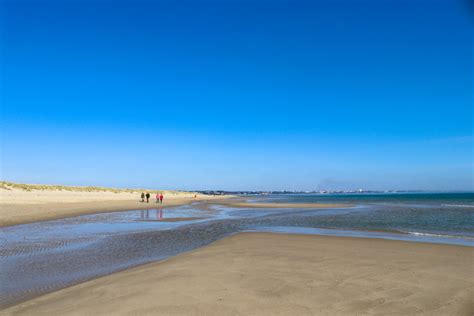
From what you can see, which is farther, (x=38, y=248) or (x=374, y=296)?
(x=38, y=248)

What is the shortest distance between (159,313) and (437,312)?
5067 mm

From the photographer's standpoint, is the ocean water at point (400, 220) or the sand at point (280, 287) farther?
the ocean water at point (400, 220)

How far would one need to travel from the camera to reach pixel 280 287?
7.36 meters

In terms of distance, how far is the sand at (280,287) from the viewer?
242 inches

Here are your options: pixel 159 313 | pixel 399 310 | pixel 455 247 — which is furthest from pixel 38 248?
pixel 455 247

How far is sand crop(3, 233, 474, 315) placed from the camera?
20.2 feet

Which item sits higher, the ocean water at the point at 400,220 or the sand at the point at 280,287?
the ocean water at the point at 400,220

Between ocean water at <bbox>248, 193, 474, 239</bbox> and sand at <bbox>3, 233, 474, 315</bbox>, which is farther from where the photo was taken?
ocean water at <bbox>248, 193, 474, 239</bbox>

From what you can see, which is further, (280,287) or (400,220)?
(400,220)

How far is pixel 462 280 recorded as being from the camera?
803 cm

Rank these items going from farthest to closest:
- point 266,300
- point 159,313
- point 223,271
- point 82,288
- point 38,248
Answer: point 38,248 < point 223,271 < point 82,288 < point 266,300 < point 159,313

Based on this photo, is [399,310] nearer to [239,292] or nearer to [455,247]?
[239,292]

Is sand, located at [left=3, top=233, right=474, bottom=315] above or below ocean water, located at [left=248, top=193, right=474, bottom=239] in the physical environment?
below

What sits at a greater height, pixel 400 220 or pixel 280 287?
pixel 400 220
